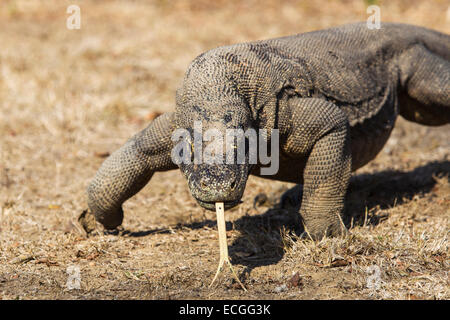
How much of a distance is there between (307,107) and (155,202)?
2.03 metres

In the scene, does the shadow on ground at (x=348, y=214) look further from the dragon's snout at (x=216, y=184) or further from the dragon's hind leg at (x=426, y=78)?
the dragon's hind leg at (x=426, y=78)

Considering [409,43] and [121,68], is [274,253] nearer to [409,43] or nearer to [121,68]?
[409,43]

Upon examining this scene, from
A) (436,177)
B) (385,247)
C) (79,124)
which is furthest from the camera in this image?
(79,124)

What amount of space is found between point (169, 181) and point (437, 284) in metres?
3.13

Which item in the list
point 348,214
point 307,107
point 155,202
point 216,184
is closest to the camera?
point 216,184

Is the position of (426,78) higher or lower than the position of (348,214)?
higher

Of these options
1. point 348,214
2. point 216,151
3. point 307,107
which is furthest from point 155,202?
point 216,151

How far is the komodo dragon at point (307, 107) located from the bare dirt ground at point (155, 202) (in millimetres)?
386

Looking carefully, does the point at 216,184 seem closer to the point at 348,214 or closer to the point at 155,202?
the point at 348,214

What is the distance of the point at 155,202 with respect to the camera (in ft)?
17.1

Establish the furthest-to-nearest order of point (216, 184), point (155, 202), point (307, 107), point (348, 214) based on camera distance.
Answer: point (155, 202), point (348, 214), point (307, 107), point (216, 184)

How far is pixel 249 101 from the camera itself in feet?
11.0

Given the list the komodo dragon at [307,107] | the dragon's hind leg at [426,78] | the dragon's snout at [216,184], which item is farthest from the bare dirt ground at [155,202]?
the dragon's hind leg at [426,78]

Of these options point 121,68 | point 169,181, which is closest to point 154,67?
point 121,68
